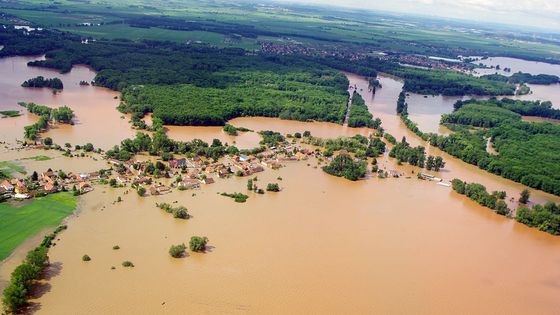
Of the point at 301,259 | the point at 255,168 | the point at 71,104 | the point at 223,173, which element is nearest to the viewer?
the point at 301,259

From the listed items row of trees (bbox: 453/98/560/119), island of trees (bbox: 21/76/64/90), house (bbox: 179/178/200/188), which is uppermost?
row of trees (bbox: 453/98/560/119)

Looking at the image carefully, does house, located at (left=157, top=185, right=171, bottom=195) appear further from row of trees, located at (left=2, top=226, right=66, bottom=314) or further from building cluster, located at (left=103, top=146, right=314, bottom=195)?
row of trees, located at (left=2, top=226, right=66, bottom=314)

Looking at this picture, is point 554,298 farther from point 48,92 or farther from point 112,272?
point 48,92

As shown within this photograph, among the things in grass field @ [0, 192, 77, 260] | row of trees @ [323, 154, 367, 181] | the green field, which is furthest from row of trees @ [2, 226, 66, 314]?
the green field

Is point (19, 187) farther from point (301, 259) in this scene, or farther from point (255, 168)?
point (301, 259)

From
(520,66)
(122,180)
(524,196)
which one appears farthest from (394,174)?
(520,66)

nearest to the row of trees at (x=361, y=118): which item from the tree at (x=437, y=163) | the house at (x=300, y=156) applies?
the tree at (x=437, y=163)

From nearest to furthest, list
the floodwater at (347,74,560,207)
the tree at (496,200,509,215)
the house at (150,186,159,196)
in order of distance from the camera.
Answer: the house at (150,186,159,196) < the tree at (496,200,509,215) < the floodwater at (347,74,560,207)

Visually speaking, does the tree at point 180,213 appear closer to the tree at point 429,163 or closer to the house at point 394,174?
the house at point 394,174
